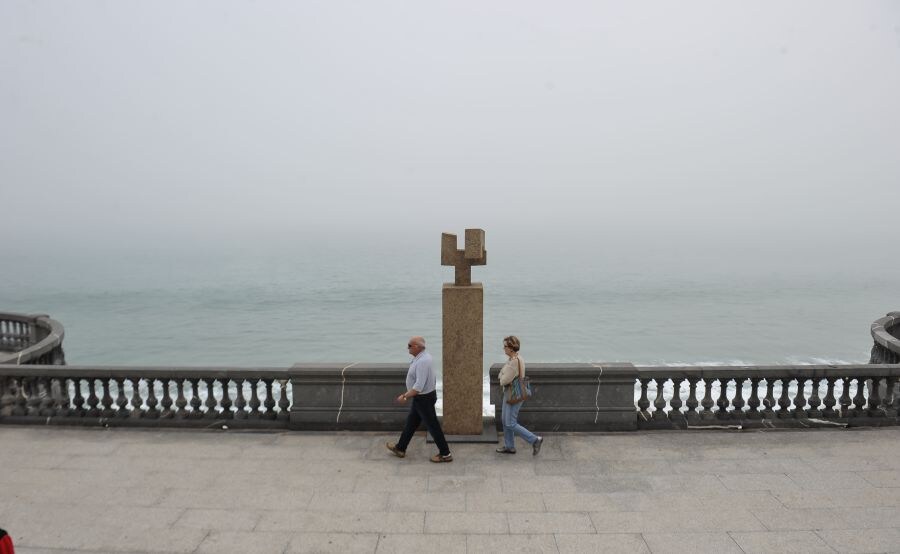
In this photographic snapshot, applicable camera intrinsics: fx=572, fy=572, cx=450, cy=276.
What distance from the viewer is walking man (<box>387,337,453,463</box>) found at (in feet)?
22.9

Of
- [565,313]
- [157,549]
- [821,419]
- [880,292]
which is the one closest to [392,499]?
[157,549]

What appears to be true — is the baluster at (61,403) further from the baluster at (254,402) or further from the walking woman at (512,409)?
the walking woman at (512,409)

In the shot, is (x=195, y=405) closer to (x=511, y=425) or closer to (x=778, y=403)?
(x=511, y=425)

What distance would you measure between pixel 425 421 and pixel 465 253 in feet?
7.53

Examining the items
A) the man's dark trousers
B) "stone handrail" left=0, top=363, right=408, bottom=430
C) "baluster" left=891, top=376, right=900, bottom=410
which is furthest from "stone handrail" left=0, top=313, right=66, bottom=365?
"baluster" left=891, top=376, right=900, bottom=410

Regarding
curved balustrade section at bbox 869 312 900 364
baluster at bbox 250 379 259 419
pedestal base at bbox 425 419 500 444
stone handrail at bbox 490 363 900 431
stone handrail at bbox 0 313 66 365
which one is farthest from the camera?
stone handrail at bbox 0 313 66 365

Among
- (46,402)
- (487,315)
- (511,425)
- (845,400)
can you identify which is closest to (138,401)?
(46,402)

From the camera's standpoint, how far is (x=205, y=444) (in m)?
7.71

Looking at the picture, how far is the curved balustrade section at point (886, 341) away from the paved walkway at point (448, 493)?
11.7 ft

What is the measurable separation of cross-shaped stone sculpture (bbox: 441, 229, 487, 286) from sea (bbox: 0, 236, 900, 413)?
791cm

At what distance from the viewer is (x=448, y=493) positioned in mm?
6316

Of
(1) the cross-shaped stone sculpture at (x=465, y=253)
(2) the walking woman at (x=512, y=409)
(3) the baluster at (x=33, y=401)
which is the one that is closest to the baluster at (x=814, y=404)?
(2) the walking woman at (x=512, y=409)

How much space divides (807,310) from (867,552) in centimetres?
5754

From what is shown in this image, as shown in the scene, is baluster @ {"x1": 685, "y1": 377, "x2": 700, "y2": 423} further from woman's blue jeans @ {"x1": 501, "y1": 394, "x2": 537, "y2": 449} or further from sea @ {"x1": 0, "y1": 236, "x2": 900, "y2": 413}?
sea @ {"x1": 0, "y1": 236, "x2": 900, "y2": 413}
